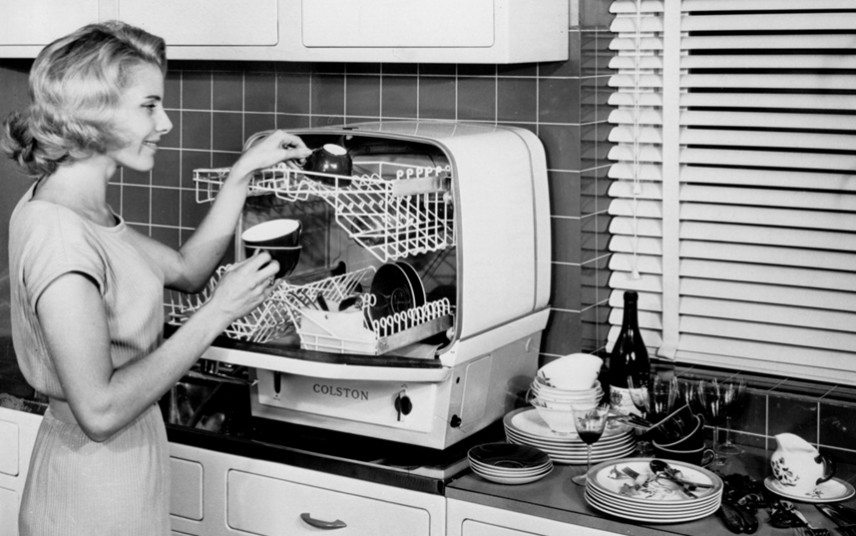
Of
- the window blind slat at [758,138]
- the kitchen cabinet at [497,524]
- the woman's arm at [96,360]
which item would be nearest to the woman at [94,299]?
the woman's arm at [96,360]

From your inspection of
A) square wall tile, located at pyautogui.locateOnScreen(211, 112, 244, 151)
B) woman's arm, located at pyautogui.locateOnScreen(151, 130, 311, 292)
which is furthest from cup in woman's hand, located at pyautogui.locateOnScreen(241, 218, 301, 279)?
square wall tile, located at pyautogui.locateOnScreen(211, 112, 244, 151)

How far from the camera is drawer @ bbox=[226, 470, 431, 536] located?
6.68ft

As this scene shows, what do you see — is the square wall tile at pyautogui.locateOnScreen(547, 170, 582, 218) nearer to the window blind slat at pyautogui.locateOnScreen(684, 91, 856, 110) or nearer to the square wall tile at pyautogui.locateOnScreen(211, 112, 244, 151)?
the window blind slat at pyautogui.locateOnScreen(684, 91, 856, 110)

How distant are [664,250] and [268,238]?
897mm

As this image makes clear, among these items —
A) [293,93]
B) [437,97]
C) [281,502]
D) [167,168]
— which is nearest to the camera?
[281,502]

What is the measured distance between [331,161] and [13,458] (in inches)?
46.7

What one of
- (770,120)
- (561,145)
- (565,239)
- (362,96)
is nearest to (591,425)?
(565,239)

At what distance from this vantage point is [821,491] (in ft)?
6.48

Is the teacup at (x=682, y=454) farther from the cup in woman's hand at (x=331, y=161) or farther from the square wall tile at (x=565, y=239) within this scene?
the cup in woman's hand at (x=331, y=161)

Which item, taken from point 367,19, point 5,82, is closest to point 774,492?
point 367,19

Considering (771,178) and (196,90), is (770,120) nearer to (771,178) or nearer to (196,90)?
(771,178)

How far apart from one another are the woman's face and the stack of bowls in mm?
862

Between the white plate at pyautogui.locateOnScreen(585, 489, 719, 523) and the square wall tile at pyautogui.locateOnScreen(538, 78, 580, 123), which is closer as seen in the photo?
the white plate at pyautogui.locateOnScreen(585, 489, 719, 523)

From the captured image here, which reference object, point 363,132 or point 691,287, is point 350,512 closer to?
point 363,132
